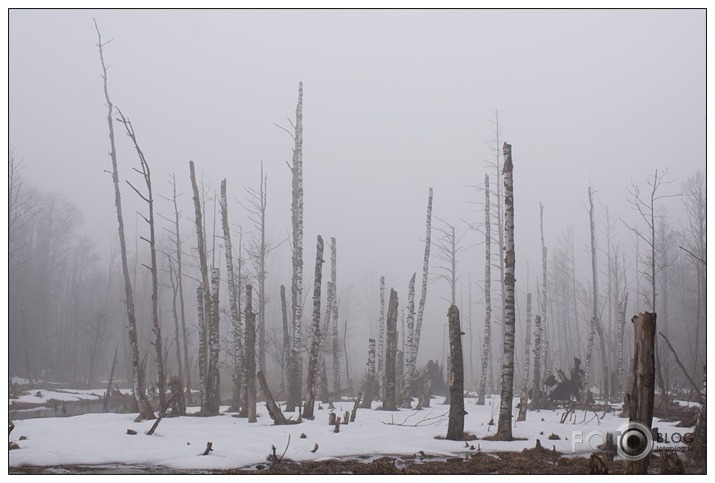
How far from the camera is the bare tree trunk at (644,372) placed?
23.0 ft

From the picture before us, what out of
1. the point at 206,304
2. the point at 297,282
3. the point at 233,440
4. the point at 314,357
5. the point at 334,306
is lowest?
the point at 233,440

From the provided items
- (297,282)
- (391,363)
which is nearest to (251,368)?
(297,282)

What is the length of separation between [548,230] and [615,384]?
6643 cm

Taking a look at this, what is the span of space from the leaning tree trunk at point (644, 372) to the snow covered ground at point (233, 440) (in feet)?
12.3

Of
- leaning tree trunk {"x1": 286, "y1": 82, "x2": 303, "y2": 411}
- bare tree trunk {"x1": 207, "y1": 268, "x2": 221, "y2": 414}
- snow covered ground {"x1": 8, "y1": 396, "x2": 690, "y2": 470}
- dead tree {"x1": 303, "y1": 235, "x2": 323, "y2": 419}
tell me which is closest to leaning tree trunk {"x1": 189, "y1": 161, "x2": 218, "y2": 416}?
bare tree trunk {"x1": 207, "y1": 268, "x2": 221, "y2": 414}

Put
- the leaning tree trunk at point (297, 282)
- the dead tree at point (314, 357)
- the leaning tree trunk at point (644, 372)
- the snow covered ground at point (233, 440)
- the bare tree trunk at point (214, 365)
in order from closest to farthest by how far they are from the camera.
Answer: the leaning tree trunk at point (644, 372) < the snow covered ground at point (233, 440) < the dead tree at point (314, 357) < the bare tree trunk at point (214, 365) < the leaning tree trunk at point (297, 282)

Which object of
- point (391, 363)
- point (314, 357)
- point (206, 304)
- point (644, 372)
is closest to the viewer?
point (644, 372)

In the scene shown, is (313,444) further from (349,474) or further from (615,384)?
(615,384)

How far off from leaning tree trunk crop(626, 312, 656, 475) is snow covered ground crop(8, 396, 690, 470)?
3750 mm

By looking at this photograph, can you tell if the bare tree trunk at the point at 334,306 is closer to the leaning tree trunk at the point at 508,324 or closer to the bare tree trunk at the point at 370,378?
the bare tree trunk at the point at 370,378

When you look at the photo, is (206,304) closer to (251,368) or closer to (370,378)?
(251,368)

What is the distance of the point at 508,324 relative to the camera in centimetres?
1212

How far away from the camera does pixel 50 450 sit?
9453 millimetres

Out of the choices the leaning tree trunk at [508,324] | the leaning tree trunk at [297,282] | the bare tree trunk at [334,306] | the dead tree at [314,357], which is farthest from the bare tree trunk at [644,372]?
the bare tree trunk at [334,306]
